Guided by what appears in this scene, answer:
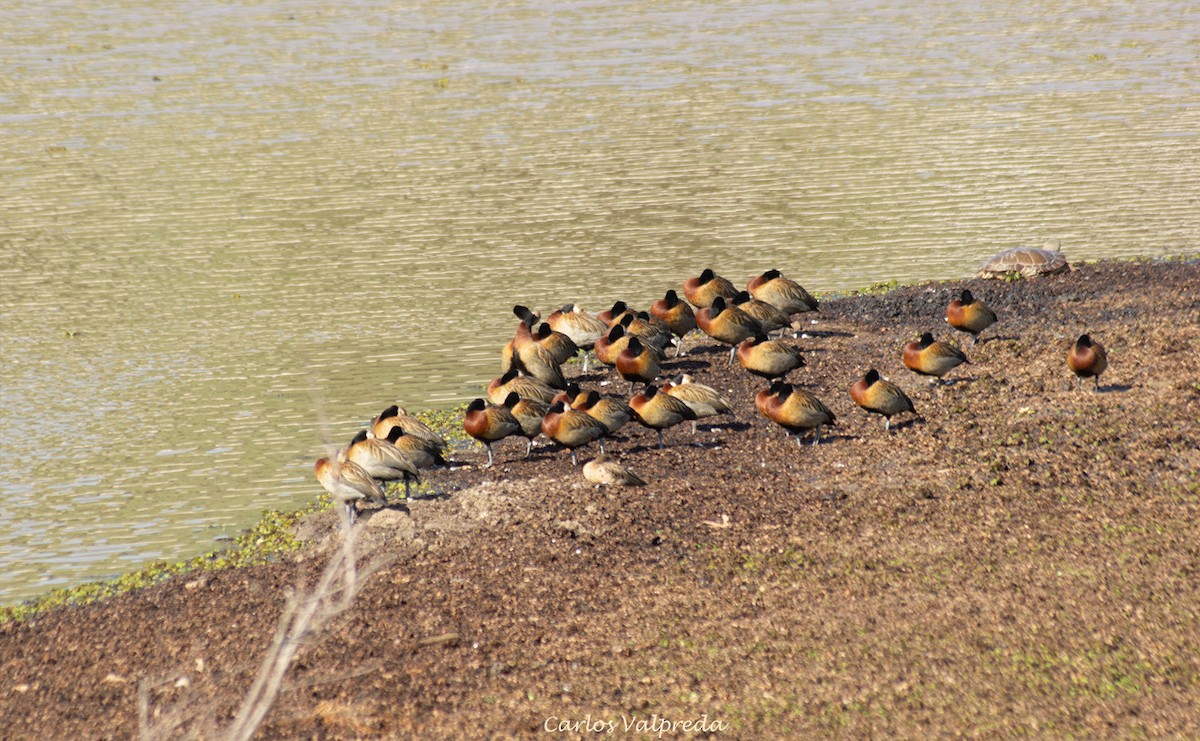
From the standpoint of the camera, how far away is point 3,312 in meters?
22.5

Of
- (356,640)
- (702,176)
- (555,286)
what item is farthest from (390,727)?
(702,176)

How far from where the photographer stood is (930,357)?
54.1 feet

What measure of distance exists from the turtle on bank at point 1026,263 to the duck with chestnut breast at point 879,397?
7227 millimetres

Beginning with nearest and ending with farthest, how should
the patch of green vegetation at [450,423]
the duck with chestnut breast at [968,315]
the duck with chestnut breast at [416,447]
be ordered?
the duck with chestnut breast at [416,447], the patch of green vegetation at [450,423], the duck with chestnut breast at [968,315]

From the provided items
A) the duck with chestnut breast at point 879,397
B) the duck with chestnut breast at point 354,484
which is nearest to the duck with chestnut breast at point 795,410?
the duck with chestnut breast at point 879,397

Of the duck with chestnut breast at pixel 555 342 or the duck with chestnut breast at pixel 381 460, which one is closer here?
the duck with chestnut breast at pixel 381 460

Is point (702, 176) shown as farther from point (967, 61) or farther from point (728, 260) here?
point (967, 61)

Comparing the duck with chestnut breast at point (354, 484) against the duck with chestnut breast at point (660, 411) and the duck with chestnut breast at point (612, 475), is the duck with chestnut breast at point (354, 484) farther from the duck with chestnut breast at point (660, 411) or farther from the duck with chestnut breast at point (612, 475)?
the duck with chestnut breast at point (660, 411)

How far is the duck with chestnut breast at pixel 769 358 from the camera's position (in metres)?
17.3

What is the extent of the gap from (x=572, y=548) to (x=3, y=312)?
13.9m

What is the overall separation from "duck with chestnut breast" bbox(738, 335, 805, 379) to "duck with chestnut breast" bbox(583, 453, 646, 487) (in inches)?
147

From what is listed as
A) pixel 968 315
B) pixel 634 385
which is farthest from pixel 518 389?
pixel 968 315

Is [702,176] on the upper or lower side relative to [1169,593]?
lower

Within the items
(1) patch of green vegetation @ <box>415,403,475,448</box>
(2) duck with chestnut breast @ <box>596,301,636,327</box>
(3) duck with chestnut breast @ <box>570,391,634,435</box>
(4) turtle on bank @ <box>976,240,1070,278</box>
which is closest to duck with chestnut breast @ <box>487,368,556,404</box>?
(1) patch of green vegetation @ <box>415,403,475,448</box>
